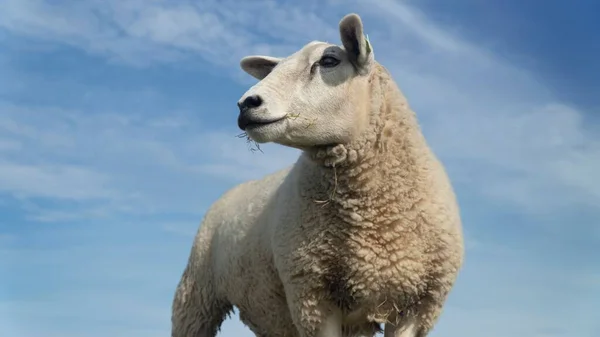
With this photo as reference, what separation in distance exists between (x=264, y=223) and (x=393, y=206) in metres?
1.69

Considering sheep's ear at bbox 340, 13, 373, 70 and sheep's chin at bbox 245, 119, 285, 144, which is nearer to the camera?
sheep's chin at bbox 245, 119, 285, 144

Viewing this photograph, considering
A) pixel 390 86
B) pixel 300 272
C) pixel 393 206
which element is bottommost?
pixel 300 272

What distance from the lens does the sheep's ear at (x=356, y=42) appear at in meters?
6.72

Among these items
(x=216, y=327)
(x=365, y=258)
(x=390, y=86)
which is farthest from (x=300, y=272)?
(x=216, y=327)

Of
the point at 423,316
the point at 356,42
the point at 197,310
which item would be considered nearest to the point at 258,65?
the point at 356,42

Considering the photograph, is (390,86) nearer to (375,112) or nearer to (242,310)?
(375,112)

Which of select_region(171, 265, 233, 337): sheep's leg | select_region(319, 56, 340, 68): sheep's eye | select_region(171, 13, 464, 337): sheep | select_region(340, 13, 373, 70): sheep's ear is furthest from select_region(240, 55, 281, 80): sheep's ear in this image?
select_region(171, 265, 233, 337): sheep's leg

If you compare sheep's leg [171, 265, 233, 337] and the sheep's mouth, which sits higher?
the sheep's mouth

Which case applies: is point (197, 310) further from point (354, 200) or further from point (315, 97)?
point (315, 97)

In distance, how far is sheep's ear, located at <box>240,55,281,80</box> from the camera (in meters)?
7.90

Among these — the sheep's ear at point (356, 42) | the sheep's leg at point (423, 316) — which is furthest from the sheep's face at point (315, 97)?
the sheep's leg at point (423, 316)

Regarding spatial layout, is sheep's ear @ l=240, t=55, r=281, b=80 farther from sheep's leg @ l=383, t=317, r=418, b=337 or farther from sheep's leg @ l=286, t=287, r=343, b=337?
sheep's leg @ l=383, t=317, r=418, b=337

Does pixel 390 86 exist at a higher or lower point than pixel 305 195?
higher

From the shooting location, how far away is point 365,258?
6.81 m
